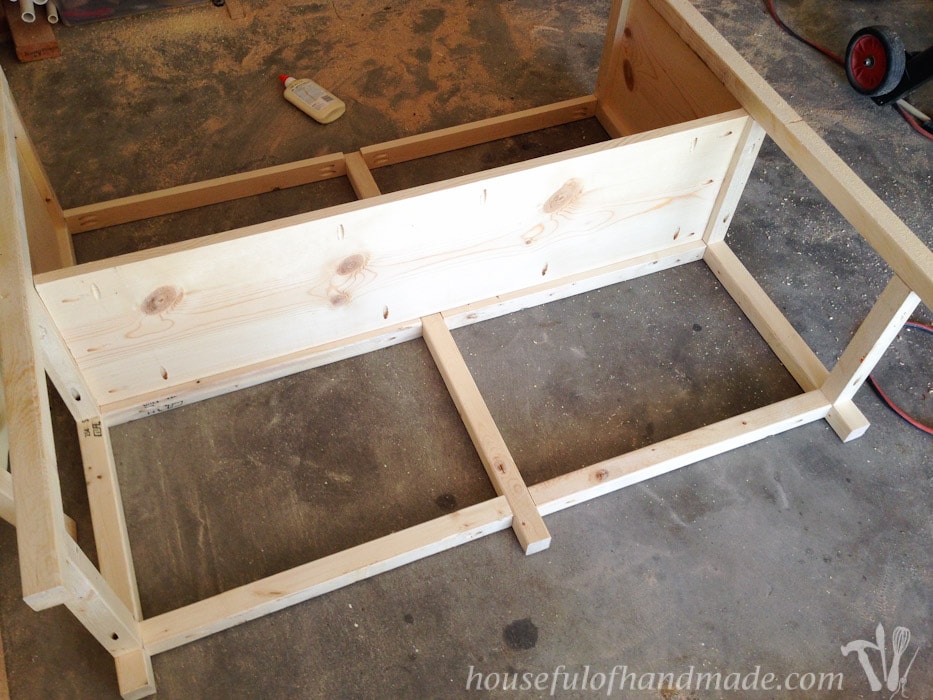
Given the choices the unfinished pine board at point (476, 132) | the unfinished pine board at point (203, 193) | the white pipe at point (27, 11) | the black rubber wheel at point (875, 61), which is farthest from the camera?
the white pipe at point (27, 11)

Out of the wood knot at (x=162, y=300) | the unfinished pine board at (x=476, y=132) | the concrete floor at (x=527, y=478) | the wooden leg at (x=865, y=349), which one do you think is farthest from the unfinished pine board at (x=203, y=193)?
the wooden leg at (x=865, y=349)

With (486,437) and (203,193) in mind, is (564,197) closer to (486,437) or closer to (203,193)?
(486,437)

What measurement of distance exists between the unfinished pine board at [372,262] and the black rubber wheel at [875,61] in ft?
3.67

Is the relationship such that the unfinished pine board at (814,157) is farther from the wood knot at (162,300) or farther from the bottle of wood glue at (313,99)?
the wood knot at (162,300)

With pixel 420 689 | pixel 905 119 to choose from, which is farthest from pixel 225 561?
pixel 905 119

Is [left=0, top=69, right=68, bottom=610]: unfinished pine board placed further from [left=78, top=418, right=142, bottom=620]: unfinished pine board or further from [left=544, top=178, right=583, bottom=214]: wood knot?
[left=544, top=178, right=583, bottom=214]: wood knot

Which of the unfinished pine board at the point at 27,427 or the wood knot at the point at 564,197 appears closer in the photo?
the unfinished pine board at the point at 27,427

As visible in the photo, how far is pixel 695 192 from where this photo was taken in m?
2.25

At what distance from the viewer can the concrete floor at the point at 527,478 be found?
1792mm

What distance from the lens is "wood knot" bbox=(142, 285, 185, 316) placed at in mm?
1803

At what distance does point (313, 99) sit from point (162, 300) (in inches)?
54.7

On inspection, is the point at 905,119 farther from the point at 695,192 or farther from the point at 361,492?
the point at 361,492

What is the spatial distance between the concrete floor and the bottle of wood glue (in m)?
0.05

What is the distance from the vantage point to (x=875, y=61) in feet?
9.59
